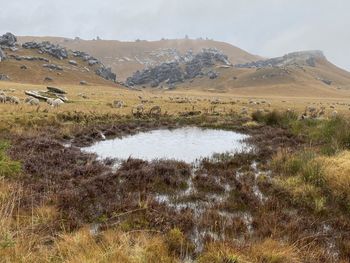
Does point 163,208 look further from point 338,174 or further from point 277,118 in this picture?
point 277,118

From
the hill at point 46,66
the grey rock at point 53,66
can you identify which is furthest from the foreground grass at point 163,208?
the grey rock at point 53,66

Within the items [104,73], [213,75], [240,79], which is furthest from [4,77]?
[213,75]

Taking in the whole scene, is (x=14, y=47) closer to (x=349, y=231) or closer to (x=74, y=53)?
(x=74, y=53)

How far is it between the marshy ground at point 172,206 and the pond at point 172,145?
1398 mm

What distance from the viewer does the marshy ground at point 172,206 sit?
21.9ft

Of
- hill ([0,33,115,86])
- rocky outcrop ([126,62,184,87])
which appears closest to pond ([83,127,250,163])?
Answer: hill ([0,33,115,86])

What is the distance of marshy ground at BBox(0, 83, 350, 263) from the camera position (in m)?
6.68

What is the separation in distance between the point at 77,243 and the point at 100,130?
54.6 ft

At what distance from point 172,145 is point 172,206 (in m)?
10.4

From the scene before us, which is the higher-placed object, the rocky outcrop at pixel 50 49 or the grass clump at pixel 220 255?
the rocky outcrop at pixel 50 49

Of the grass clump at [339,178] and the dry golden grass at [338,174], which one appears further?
the dry golden grass at [338,174]

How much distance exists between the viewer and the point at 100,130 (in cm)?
2298

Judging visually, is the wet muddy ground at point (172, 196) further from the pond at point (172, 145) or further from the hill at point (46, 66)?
the hill at point (46, 66)

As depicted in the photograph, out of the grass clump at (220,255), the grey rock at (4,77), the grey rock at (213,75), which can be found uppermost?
the grey rock at (213,75)
